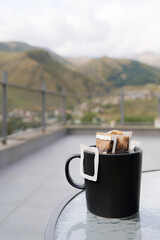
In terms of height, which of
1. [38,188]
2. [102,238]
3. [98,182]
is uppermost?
[98,182]

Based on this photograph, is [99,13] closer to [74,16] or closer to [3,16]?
[74,16]

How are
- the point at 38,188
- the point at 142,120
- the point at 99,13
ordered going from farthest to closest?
the point at 99,13
the point at 142,120
the point at 38,188

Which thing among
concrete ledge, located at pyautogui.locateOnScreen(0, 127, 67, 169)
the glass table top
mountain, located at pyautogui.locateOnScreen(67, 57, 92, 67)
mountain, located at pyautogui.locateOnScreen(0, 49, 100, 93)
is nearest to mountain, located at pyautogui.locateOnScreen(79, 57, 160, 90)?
mountain, located at pyautogui.locateOnScreen(67, 57, 92, 67)

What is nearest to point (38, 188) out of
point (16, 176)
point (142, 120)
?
point (16, 176)

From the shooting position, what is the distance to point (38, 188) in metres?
2.16

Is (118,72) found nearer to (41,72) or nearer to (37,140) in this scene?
(41,72)

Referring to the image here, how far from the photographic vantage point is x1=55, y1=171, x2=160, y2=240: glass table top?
60 centimetres

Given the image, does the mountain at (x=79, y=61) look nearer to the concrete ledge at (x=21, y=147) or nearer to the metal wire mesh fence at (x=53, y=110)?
the metal wire mesh fence at (x=53, y=110)

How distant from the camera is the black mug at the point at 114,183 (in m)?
0.63

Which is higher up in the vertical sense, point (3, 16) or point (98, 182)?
point (3, 16)

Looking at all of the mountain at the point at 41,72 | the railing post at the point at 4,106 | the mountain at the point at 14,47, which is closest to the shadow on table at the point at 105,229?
the railing post at the point at 4,106

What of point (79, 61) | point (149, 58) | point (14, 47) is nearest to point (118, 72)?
point (149, 58)

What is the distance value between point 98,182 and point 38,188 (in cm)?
164

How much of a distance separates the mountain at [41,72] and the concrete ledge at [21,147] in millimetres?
32877
